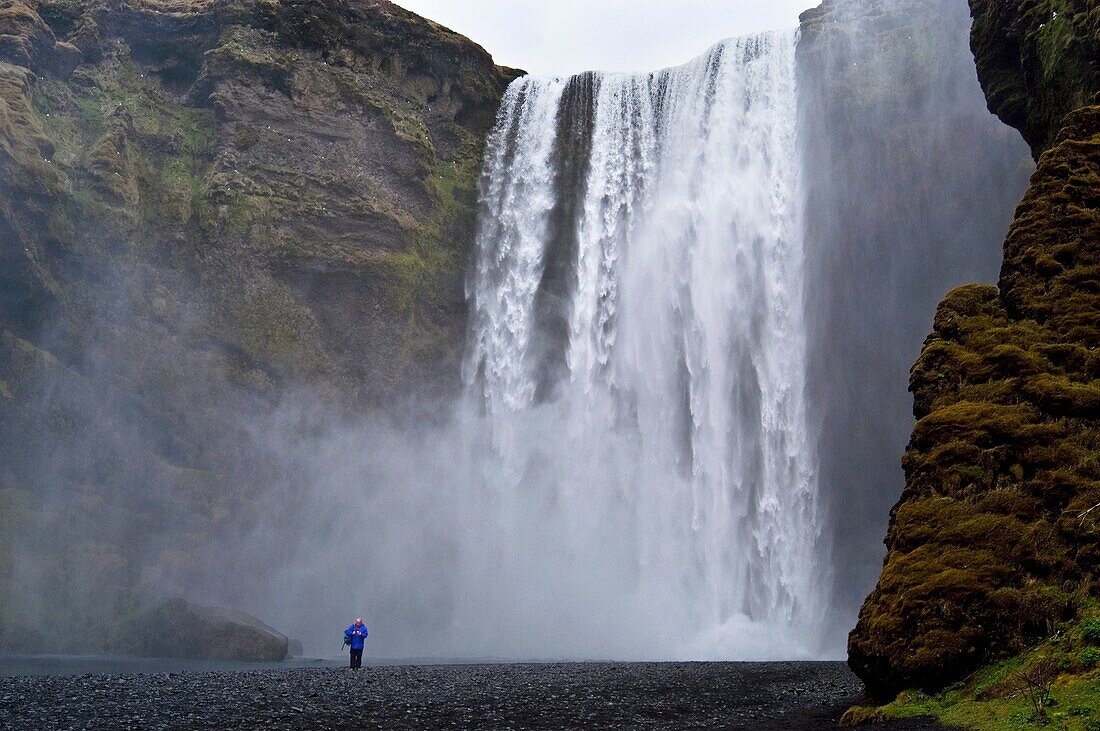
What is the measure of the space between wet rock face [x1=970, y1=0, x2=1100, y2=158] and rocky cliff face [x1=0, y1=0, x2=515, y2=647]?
82.3 ft

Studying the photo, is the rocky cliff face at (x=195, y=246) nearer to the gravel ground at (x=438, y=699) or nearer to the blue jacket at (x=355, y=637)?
the blue jacket at (x=355, y=637)

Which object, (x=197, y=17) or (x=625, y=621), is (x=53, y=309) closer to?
(x=197, y=17)

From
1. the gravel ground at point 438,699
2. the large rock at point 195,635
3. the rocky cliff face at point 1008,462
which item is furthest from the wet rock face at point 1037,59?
the large rock at point 195,635

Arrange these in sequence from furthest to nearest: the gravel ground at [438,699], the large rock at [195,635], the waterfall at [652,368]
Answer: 1. the waterfall at [652,368]
2. the large rock at [195,635]
3. the gravel ground at [438,699]

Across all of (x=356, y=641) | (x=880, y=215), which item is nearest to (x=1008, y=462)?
(x=356, y=641)

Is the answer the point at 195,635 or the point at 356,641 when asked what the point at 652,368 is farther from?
the point at 195,635

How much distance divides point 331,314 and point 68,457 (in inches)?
473

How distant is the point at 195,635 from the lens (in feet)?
98.8

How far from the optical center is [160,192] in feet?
133

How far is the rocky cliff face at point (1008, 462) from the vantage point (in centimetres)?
1281

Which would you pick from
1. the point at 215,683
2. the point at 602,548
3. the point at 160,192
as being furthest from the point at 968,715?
the point at 160,192

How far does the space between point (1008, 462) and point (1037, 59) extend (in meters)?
14.5

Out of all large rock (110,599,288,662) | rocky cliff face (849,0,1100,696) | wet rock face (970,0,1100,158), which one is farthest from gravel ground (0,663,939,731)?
wet rock face (970,0,1100,158)

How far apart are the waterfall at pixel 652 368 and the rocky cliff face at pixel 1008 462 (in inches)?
715
